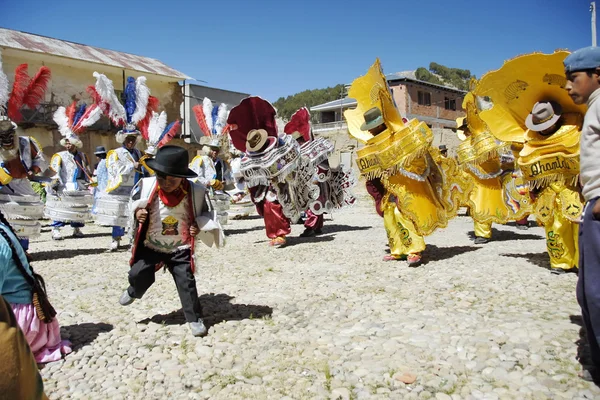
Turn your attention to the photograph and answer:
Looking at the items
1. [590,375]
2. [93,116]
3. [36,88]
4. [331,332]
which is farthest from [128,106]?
[590,375]

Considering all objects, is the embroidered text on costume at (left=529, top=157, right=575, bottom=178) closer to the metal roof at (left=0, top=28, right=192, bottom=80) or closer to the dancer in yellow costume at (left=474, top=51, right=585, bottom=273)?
the dancer in yellow costume at (left=474, top=51, right=585, bottom=273)

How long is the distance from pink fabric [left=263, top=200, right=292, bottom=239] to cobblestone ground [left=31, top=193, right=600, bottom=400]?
58.0 inches

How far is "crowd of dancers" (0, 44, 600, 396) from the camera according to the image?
10.5ft

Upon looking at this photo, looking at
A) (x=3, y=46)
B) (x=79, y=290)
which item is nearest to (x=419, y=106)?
(x=3, y=46)

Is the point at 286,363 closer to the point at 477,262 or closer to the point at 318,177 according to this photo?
the point at 477,262

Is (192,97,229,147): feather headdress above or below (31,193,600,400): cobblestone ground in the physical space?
above

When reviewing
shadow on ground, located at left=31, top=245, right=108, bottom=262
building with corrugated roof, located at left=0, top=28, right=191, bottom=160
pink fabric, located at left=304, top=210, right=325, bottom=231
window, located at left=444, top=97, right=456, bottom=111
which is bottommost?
shadow on ground, located at left=31, top=245, right=108, bottom=262

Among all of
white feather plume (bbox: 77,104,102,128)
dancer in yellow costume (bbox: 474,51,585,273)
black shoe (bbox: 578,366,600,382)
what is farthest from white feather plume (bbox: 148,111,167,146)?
black shoe (bbox: 578,366,600,382)

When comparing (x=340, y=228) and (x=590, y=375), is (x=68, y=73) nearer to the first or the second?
(x=340, y=228)

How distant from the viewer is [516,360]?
3.12 meters

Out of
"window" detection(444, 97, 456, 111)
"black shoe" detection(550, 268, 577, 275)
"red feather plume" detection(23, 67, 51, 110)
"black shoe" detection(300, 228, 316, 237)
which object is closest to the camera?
"black shoe" detection(550, 268, 577, 275)

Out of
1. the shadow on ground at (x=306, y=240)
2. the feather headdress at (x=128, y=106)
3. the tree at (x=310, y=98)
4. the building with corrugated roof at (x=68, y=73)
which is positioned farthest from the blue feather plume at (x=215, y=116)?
the tree at (x=310, y=98)

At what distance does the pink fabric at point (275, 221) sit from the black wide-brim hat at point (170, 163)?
4488 millimetres

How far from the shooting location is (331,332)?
12.5 ft
